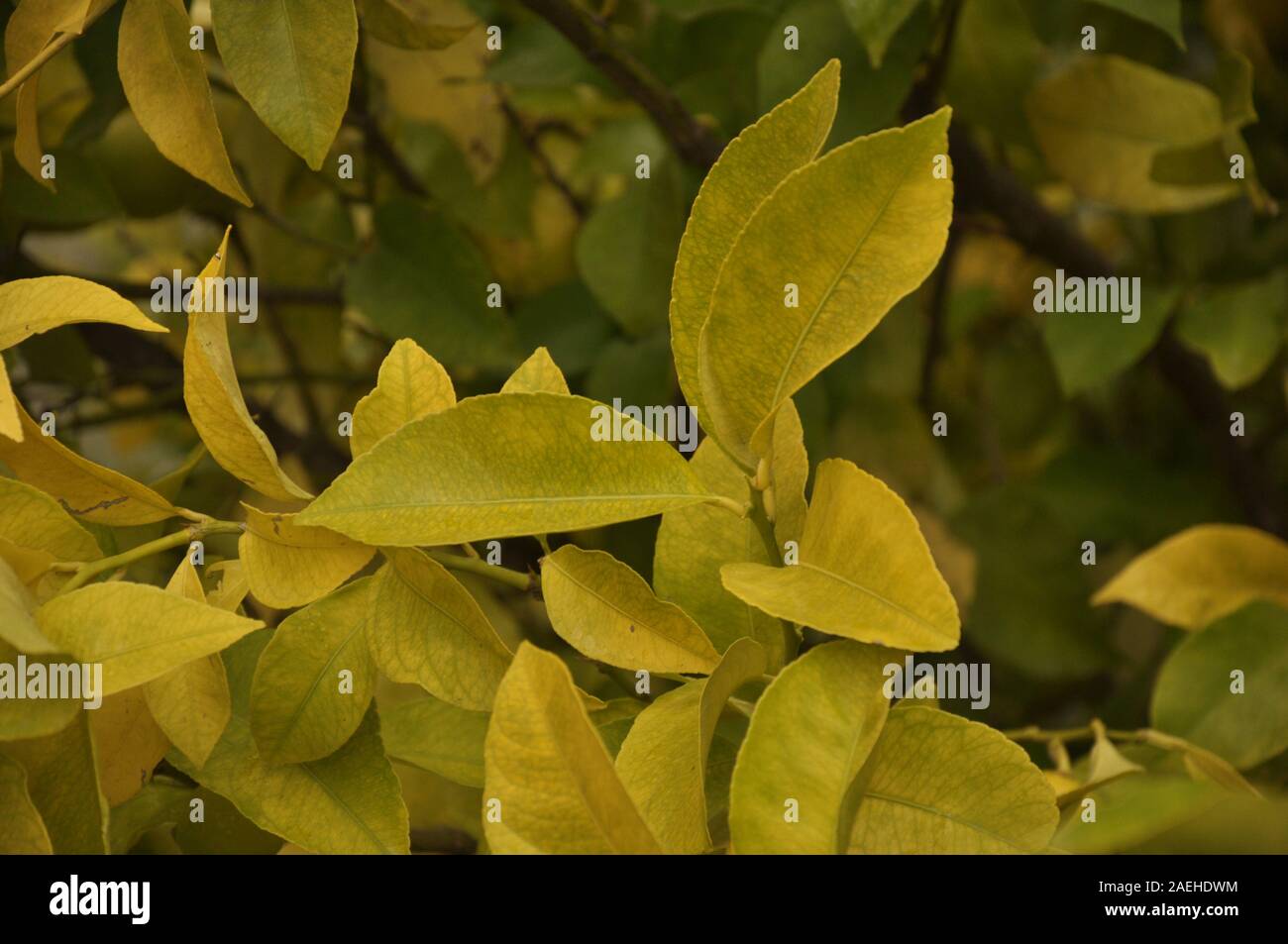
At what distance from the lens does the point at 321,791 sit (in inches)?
11.3

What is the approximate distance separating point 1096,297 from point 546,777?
1.52 feet

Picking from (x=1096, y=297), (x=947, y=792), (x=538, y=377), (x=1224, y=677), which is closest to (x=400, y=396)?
(x=538, y=377)

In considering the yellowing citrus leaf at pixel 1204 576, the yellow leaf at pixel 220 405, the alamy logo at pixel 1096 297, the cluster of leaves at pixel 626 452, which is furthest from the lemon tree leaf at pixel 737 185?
the alamy logo at pixel 1096 297

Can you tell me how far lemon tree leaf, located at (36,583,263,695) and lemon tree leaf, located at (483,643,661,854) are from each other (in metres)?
0.05

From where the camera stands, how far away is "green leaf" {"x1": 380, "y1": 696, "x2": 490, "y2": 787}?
32 cm

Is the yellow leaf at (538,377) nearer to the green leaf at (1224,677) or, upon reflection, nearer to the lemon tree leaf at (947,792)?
the lemon tree leaf at (947,792)

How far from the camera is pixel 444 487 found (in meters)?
0.26

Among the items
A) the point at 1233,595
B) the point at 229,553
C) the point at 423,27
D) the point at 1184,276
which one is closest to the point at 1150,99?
the point at 1184,276

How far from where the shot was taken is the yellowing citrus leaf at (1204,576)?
45 cm

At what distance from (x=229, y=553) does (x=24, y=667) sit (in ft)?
0.73

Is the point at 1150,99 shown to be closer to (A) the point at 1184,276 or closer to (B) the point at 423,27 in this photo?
(A) the point at 1184,276

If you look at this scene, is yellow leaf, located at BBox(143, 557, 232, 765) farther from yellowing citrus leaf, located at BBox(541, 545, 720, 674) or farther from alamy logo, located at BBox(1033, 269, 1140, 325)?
alamy logo, located at BBox(1033, 269, 1140, 325)

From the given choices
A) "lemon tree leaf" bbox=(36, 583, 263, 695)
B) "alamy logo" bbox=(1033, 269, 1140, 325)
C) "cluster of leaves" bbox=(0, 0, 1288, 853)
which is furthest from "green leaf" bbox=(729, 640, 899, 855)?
"alamy logo" bbox=(1033, 269, 1140, 325)

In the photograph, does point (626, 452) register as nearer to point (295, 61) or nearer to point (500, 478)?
point (500, 478)
